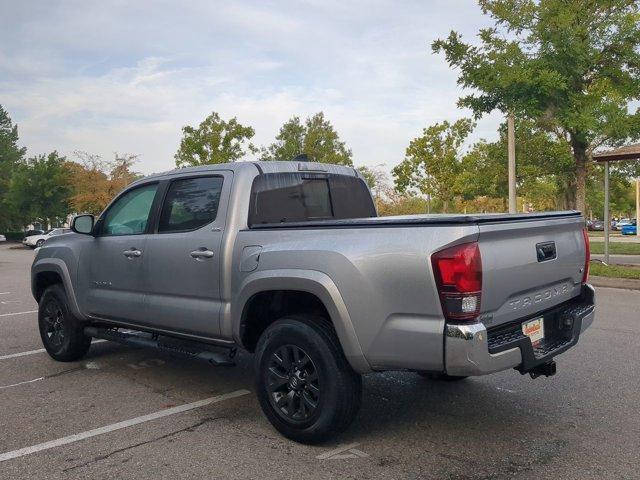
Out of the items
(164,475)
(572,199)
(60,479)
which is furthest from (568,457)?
(572,199)

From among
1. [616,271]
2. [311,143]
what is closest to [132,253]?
[616,271]

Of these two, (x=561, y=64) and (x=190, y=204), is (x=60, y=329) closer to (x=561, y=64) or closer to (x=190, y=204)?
(x=190, y=204)

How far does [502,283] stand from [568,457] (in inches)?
44.8

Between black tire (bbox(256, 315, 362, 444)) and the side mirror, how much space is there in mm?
2439

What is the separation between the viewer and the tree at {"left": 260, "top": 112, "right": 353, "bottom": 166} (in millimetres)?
42094

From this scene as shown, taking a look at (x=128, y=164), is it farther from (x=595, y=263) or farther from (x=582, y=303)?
(x=582, y=303)

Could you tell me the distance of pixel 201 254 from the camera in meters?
4.32

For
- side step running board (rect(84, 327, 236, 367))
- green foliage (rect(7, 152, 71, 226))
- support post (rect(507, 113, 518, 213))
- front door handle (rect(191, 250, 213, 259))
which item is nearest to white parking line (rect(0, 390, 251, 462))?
side step running board (rect(84, 327, 236, 367))

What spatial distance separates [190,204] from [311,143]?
38.1 meters

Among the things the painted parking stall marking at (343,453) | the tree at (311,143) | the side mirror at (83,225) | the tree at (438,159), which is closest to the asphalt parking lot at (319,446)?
the painted parking stall marking at (343,453)

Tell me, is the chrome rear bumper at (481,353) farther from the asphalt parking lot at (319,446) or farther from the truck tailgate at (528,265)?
the asphalt parking lot at (319,446)

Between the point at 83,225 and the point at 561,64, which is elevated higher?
the point at 561,64

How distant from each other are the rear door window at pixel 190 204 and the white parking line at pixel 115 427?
1367mm

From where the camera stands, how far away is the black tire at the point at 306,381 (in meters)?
3.56
